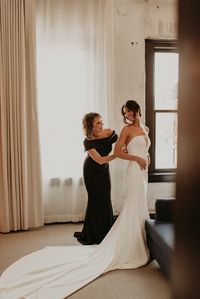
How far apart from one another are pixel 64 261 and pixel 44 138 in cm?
165

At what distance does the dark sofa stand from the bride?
0.49ft

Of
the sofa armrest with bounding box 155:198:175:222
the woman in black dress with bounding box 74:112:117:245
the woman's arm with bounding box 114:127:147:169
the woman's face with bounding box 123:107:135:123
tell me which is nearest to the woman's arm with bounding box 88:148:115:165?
the woman in black dress with bounding box 74:112:117:245

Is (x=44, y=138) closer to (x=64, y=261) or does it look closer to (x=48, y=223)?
(x=48, y=223)

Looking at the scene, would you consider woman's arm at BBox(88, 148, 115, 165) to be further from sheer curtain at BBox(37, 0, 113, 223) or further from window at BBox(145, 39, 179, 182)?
window at BBox(145, 39, 179, 182)

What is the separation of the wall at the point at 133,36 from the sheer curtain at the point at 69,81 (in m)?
0.16

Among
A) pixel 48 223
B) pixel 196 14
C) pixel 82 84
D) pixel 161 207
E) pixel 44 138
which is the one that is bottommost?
pixel 48 223

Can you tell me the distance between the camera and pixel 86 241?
11.8 feet

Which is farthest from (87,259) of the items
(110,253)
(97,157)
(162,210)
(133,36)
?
(133,36)

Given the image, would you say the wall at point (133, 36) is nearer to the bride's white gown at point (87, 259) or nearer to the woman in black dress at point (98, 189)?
the woman in black dress at point (98, 189)

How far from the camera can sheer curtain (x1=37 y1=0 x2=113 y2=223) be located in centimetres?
402

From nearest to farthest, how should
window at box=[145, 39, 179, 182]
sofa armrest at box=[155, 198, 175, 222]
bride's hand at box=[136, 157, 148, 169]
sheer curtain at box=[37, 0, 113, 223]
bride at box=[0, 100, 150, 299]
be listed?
bride at box=[0, 100, 150, 299]
sofa armrest at box=[155, 198, 175, 222]
bride's hand at box=[136, 157, 148, 169]
sheer curtain at box=[37, 0, 113, 223]
window at box=[145, 39, 179, 182]

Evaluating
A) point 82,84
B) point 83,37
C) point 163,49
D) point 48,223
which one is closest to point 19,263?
point 48,223

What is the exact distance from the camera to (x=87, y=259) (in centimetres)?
303

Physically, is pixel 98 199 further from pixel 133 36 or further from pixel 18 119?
pixel 133 36
